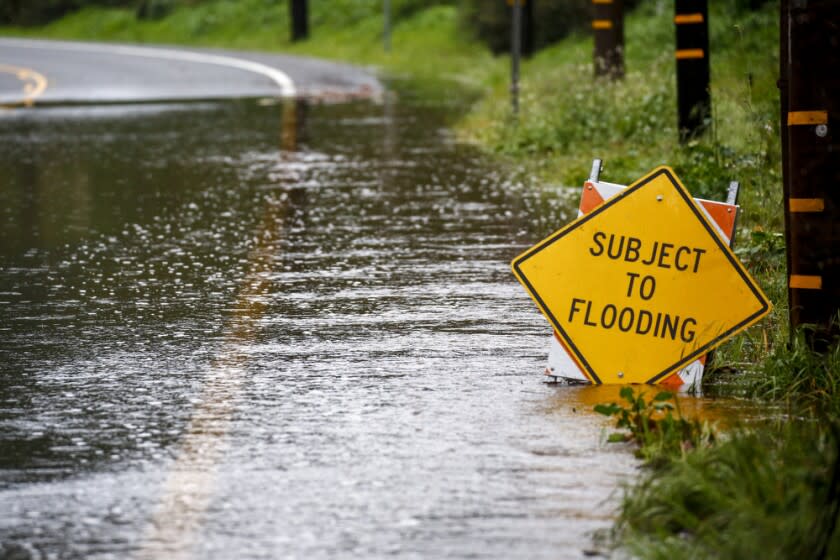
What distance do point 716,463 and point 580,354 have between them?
5.57 feet

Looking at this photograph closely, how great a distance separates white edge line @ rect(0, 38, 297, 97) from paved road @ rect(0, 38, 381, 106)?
0.02m

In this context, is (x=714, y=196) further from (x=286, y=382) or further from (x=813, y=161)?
(x=286, y=382)

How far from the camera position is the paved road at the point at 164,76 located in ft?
86.8

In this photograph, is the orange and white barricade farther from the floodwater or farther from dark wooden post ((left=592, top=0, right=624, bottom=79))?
dark wooden post ((left=592, top=0, right=624, bottom=79))

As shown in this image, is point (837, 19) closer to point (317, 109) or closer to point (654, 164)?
point (654, 164)

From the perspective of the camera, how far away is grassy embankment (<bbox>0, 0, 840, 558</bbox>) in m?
4.34

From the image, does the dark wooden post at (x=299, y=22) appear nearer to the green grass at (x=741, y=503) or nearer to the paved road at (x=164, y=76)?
the paved road at (x=164, y=76)

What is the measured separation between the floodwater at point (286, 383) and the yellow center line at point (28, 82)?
40.7 feet

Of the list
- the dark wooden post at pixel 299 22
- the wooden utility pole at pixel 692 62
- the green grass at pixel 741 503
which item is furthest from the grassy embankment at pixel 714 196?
the dark wooden post at pixel 299 22

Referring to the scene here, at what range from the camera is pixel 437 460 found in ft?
17.5

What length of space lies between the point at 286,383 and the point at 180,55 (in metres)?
32.8

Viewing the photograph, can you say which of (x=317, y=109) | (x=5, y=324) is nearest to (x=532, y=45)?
(x=317, y=109)

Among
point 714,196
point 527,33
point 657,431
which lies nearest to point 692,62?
point 714,196

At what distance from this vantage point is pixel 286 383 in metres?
6.52
